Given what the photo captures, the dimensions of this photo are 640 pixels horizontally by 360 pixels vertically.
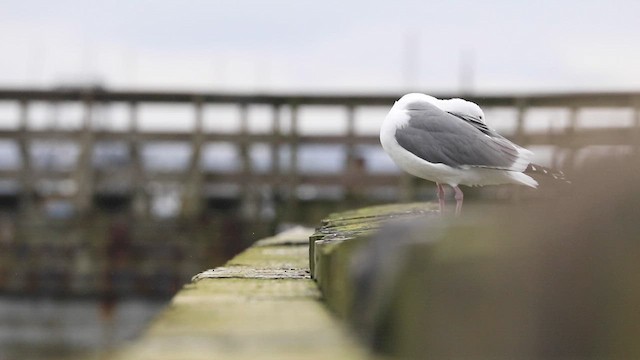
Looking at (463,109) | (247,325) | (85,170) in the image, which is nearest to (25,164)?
(85,170)

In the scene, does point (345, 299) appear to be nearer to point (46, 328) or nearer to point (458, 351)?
point (458, 351)

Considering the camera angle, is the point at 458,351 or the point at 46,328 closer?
the point at 458,351

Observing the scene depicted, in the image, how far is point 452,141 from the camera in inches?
197

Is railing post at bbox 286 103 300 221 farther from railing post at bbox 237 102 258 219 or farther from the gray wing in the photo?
the gray wing

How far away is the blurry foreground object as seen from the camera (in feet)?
5.28

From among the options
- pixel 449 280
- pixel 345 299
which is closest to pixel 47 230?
pixel 345 299

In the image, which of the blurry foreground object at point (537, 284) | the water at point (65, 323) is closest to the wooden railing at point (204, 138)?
the water at point (65, 323)

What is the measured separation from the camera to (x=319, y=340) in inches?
79.0

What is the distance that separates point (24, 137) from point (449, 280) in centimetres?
1124

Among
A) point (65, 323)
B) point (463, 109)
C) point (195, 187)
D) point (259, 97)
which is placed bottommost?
point (65, 323)

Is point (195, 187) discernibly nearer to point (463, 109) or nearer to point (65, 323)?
point (65, 323)

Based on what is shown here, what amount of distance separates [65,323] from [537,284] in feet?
35.1

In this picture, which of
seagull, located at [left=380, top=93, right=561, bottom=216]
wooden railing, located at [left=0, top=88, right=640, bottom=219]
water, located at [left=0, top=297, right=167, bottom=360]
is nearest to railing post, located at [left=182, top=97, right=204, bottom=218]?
wooden railing, located at [left=0, top=88, right=640, bottom=219]

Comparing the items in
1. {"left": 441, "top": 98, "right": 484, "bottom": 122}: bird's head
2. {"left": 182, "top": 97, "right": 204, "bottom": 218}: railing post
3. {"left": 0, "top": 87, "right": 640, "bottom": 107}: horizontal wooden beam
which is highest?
{"left": 441, "top": 98, "right": 484, "bottom": 122}: bird's head
